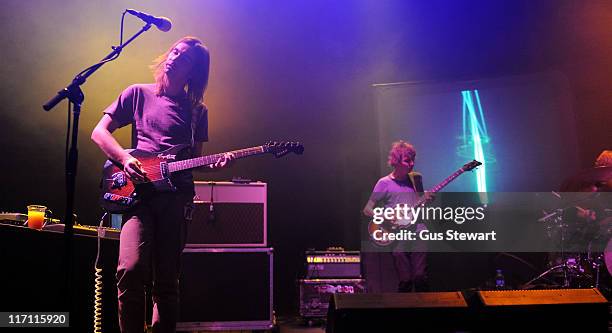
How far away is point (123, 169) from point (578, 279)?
380 centimetres

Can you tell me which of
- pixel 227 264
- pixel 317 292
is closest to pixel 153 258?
pixel 227 264

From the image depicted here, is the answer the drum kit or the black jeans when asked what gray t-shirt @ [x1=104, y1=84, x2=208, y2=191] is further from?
the drum kit

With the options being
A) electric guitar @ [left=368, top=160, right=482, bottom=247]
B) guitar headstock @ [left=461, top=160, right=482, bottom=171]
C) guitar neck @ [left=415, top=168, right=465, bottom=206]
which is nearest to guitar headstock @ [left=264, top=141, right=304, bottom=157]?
electric guitar @ [left=368, top=160, right=482, bottom=247]

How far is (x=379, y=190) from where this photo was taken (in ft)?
17.4

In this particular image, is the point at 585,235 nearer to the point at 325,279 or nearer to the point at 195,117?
the point at 325,279

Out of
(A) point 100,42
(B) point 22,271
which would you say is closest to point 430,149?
(A) point 100,42

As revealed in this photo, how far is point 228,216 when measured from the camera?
427 centimetres

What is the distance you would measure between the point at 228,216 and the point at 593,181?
10.1ft

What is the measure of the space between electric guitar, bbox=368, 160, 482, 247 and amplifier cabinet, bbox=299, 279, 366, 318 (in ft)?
2.16

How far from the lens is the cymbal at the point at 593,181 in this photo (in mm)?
4566

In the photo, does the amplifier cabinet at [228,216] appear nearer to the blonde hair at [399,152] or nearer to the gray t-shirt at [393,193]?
the gray t-shirt at [393,193]

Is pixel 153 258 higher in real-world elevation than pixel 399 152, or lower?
lower

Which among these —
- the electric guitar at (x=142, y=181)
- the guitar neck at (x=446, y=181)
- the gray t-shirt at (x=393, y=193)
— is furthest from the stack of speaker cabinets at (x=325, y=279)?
the electric guitar at (x=142, y=181)

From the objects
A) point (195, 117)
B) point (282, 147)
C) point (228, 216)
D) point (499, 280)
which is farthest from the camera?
point (499, 280)
